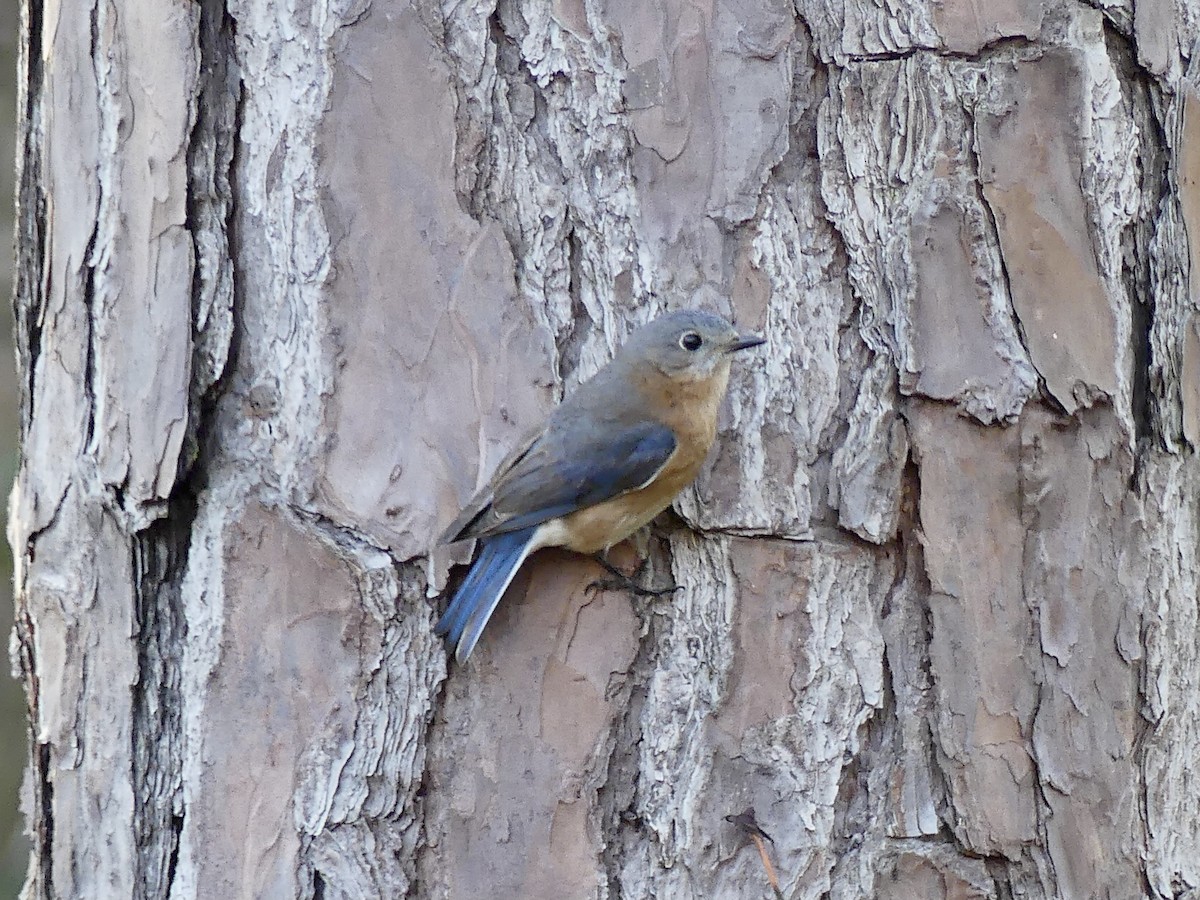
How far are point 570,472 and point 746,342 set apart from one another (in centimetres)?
48

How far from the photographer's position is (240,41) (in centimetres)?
260

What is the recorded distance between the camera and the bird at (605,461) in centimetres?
259

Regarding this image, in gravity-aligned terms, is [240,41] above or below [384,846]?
above

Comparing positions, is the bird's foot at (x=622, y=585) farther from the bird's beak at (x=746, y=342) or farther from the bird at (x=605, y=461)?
the bird's beak at (x=746, y=342)

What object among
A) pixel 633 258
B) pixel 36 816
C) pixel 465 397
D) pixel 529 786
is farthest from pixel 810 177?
pixel 36 816

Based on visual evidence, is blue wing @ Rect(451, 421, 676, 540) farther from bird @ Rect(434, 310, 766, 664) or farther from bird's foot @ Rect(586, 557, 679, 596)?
bird's foot @ Rect(586, 557, 679, 596)

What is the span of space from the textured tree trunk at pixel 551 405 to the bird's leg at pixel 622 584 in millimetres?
29

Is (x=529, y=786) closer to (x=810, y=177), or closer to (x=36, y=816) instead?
(x=36, y=816)

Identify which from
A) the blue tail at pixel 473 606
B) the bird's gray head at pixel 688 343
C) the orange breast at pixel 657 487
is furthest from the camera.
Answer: the orange breast at pixel 657 487

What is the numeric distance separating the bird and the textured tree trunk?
0.06m

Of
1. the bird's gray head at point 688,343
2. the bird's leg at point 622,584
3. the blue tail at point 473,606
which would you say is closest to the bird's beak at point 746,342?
the bird's gray head at point 688,343

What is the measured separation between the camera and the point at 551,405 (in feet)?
8.71

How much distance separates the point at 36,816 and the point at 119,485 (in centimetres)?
72

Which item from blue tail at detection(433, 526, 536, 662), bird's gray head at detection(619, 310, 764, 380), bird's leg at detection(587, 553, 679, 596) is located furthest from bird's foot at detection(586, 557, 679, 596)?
bird's gray head at detection(619, 310, 764, 380)
